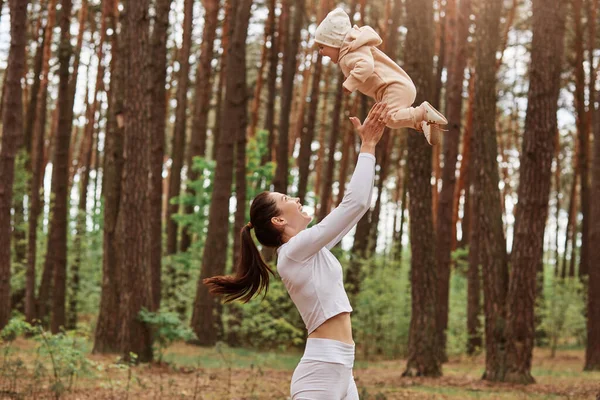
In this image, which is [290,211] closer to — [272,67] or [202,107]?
[202,107]

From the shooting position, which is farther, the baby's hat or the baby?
the baby's hat

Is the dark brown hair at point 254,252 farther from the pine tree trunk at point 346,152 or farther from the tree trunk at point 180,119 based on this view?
the pine tree trunk at point 346,152

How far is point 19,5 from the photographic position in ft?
48.4

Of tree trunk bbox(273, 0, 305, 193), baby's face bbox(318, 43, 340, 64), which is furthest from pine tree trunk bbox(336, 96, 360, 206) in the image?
baby's face bbox(318, 43, 340, 64)

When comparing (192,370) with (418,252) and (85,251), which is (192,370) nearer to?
(418,252)

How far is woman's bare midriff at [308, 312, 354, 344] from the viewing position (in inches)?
172

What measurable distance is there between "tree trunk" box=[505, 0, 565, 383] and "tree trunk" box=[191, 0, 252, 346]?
766 cm

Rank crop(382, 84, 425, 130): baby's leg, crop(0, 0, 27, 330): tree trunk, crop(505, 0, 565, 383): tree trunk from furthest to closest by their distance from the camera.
Result: 1. crop(0, 0, 27, 330): tree trunk
2. crop(505, 0, 565, 383): tree trunk
3. crop(382, 84, 425, 130): baby's leg

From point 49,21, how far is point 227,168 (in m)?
10.8

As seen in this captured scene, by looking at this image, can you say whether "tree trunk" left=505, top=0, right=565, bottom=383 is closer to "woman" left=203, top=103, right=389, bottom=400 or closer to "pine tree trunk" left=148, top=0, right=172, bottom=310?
"pine tree trunk" left=148, top=0, right=172, bottom=310

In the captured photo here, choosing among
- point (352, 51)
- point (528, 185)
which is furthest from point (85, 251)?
point (352, 51)

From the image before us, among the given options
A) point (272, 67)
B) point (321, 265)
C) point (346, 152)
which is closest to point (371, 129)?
point (321, 265)

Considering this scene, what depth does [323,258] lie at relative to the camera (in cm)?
451

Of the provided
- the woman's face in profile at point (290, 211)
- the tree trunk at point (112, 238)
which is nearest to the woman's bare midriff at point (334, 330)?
the woman's face in profile at point (290, 211)
